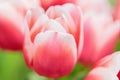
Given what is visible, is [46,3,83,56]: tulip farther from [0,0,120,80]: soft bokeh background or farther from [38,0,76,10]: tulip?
[0,0,120,80]: soft bokeh background

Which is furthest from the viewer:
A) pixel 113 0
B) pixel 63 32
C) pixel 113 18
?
pixel 113 0

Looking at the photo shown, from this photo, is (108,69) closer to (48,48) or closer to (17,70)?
(48,48)

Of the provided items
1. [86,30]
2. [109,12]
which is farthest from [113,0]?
[86,30]

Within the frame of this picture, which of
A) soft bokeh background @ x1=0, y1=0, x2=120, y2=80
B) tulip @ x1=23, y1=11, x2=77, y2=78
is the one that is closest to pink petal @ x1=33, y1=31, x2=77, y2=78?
tulip @ x1=23, y1=11, x2=77, y2=78

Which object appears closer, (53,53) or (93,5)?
(53,53)

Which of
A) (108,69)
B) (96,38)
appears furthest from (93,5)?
(108,69)

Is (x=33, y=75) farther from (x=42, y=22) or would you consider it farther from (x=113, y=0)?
(x=113, y=0)
